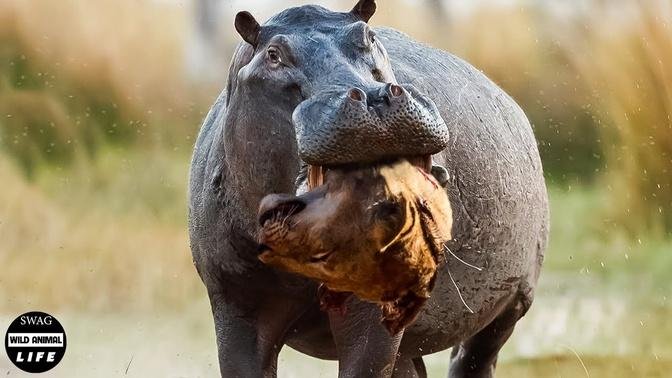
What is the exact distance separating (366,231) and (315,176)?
11.8 inches

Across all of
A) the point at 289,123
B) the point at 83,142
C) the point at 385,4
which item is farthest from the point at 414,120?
the point at 385,4

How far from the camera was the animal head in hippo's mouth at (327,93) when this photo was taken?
180 inches

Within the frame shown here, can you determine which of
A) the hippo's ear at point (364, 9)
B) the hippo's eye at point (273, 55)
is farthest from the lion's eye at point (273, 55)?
the hippo's ear at point (364, 9)

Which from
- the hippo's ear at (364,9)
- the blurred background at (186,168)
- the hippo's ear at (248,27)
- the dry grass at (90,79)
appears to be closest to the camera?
the hippo's ear at (248,27)

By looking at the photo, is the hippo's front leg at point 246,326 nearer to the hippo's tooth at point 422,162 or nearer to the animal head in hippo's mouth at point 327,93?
the animal head in hippo's mouth at point 327,93

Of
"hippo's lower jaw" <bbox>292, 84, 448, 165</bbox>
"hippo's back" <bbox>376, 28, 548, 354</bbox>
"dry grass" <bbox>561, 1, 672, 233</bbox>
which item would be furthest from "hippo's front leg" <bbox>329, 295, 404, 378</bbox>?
"dry grass" <bbox>561, 1, 672, 233</bbox>

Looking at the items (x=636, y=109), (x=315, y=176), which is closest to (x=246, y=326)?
(x=315, y=176)

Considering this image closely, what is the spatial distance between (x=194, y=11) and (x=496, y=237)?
28.1ft

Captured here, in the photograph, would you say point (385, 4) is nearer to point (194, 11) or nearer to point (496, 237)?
point (194, 11)

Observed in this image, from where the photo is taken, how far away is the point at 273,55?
522 centimetres

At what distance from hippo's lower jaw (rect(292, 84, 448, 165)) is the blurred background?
641cm

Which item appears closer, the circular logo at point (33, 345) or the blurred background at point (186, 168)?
the circular logo at point (33, 345)

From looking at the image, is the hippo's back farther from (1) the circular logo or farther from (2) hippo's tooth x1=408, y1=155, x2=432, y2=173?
(1) the circular logo

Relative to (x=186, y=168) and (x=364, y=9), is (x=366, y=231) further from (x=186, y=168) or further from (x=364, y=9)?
(x=186, y=168)
